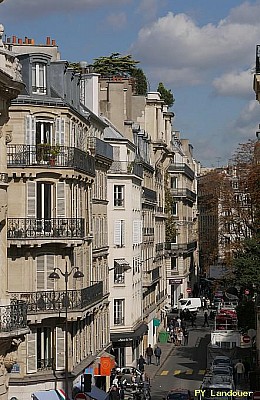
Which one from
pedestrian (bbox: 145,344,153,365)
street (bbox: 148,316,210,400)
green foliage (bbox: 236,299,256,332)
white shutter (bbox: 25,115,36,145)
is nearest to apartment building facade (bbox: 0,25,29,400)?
white shutter (bbox: 25,115,36,145)

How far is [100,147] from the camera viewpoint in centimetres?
5644

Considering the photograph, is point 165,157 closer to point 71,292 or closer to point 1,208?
point 71,292

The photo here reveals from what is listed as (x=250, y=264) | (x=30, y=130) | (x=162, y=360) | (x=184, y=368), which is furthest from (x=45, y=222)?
(x=162, y=360)

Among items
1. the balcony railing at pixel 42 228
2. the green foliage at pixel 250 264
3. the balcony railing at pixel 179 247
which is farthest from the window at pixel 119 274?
the balcony railing at pixel 179 247

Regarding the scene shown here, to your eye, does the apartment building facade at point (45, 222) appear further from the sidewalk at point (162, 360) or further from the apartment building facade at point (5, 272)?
the sidewalk at point (162, 360)

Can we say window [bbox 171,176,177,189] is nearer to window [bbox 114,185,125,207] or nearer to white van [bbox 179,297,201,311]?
white van [bbox 179,297,201,311]

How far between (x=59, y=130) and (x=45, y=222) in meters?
3.96

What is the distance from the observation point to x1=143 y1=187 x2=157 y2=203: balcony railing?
7590 centimetres

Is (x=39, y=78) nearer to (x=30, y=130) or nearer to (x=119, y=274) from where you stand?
(x=30, y=130)

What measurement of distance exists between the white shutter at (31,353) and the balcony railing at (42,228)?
4.04 m

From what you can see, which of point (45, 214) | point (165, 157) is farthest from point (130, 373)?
point (165, 157)

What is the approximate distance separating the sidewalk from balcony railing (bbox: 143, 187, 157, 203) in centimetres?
1074

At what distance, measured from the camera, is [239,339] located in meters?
63.2

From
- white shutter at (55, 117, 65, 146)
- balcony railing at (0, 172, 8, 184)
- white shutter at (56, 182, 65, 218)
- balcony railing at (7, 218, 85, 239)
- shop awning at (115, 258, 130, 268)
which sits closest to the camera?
balcony railing at (0, 172, 8, 184)
